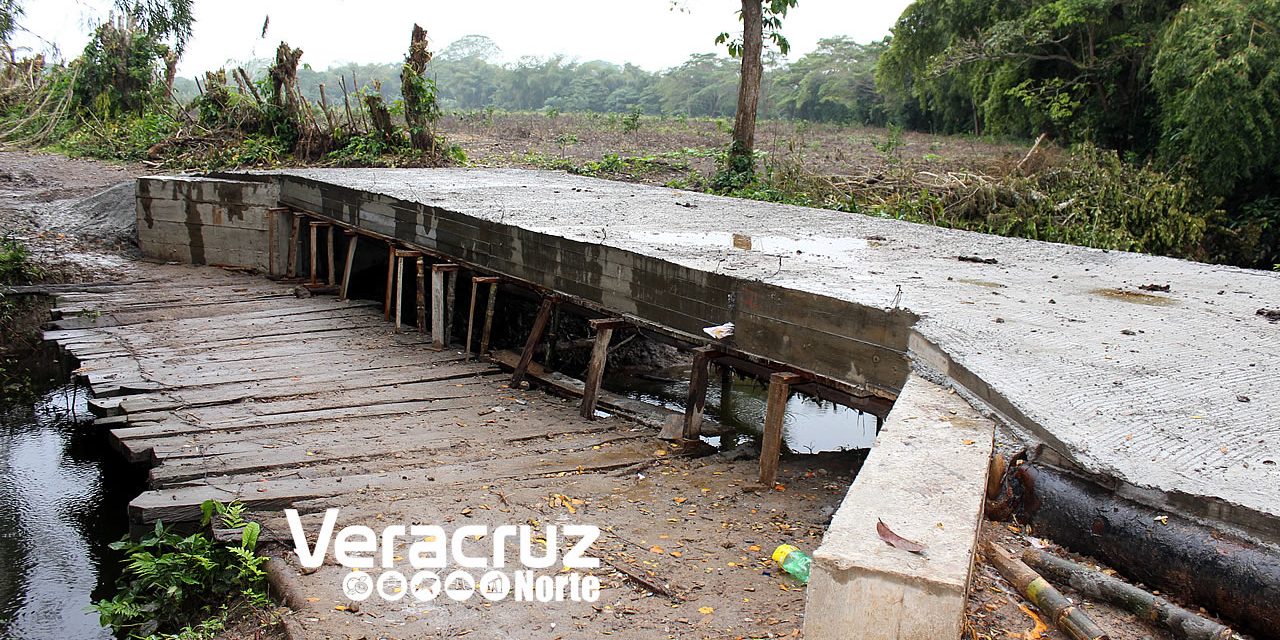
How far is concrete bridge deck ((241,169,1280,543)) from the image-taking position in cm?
363

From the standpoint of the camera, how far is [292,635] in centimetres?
431

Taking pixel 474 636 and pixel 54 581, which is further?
pixel 54 581

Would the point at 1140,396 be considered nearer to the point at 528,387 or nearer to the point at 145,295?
the point at 528,387

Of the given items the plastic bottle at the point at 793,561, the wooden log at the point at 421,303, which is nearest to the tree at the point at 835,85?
the wooden log at the point at 421,303

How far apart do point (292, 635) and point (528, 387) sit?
4216mm

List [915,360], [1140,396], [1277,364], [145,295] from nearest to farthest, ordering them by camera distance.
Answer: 1. [1140,396]
2. [1277,364]
3. [915,360]
4. [145,295]

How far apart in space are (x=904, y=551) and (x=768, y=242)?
4999 millimetres

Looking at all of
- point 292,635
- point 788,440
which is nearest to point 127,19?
point 788,440

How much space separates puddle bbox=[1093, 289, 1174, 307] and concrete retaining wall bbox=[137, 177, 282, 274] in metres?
9.46

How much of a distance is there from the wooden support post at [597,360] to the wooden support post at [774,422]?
1678 mm

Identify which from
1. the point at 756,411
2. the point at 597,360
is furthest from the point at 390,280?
the point at 756,411

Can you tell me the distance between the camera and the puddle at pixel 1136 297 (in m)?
5.72

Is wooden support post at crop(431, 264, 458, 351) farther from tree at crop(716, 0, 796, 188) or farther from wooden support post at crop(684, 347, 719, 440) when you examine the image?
tree at crop(716, 0, 796, 188)

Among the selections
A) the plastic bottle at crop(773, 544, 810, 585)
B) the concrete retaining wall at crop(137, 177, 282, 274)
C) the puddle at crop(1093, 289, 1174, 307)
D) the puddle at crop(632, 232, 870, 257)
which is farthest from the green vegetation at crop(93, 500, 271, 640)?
the concrete retaining wall at crop(137, 177, 282, 274)
